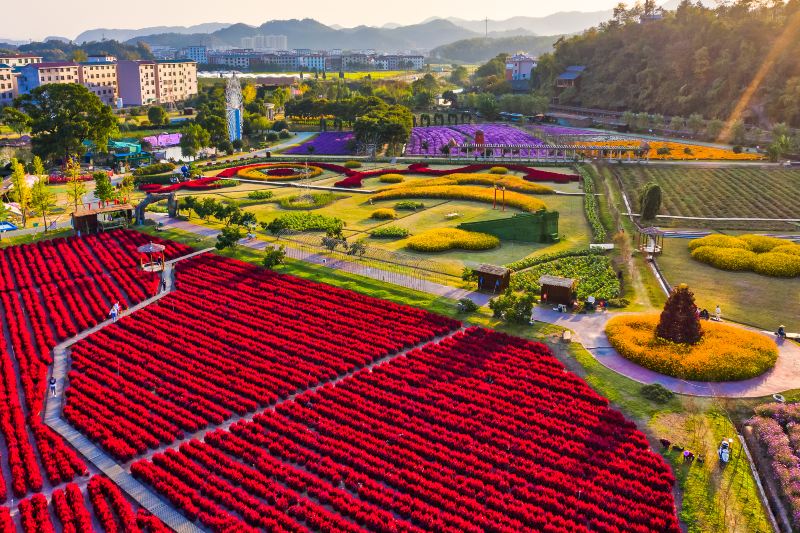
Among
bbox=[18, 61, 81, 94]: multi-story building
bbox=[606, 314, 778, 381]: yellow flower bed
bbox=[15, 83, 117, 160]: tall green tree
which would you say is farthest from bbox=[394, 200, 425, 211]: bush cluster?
bbox=[18, 61, 81, 94]: multi-story building

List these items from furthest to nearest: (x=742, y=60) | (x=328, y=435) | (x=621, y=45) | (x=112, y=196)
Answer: (x=621, y=45) → (x=742, y=60) → (x=112, y=196) → (x=328, y=435)

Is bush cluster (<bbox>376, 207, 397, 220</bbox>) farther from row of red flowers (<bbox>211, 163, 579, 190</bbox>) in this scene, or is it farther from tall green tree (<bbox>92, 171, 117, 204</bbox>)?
tall green tree (<bbox>92, 171, 117, 204</bbox>)

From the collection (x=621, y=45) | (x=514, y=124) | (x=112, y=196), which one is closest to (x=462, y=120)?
(x=514, y=124)

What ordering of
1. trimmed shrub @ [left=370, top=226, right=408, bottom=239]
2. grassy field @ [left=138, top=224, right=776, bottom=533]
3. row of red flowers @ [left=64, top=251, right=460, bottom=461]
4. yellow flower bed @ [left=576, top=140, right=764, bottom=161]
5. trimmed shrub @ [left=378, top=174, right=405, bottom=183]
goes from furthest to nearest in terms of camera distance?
yellow flower bed @ [left=576, top=140, right=764, bottom=161] < trimmed shrub @ [left=378, top=174, right=405, bottom=183] < trimmed shrub @ [left=370, top=226, right=408, bottom=239] < row of red flowers @ [left=64, top=251, right=460, bottom=461] < grassy field @ [left=138, top=224, right=776, bottom=533]

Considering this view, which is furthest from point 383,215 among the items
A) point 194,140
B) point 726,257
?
point 194,140

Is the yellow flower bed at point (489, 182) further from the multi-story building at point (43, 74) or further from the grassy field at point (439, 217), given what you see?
the multi-story building at point (43, 74)

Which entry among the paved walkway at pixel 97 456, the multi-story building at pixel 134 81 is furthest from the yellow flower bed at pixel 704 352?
the multi-story building at pixel 134 81

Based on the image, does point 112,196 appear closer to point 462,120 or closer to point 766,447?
point 766,447
